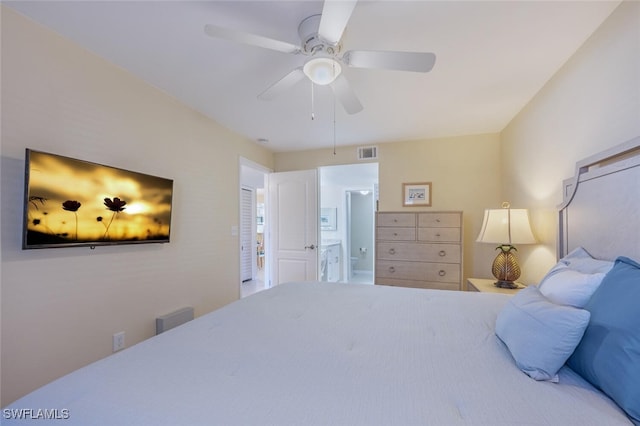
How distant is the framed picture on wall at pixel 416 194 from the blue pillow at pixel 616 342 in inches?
107

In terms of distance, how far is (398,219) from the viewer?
336 centimetres

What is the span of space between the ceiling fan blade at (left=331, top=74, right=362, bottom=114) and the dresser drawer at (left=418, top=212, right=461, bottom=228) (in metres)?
1.79

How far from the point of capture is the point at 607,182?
1.40 metres

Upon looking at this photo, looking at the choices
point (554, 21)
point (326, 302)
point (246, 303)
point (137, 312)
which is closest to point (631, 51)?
point (554, 21)

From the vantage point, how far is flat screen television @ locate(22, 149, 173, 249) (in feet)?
5.05

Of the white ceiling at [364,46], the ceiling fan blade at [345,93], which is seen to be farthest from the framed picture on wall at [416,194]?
the ceiling fan blade at [345,93]

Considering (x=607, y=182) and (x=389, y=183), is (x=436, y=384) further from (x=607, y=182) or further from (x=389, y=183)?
(x=389, y=183)

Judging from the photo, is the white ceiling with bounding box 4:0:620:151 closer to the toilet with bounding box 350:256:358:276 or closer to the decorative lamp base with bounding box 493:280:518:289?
the decorative lamp base with bounding box 493:280:518:289

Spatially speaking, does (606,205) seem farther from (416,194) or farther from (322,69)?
(416,194)

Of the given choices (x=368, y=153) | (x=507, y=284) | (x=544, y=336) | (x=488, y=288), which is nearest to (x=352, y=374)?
(x=544, y=336)

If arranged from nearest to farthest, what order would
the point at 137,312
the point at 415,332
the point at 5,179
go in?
the point at 415,332
the point at 5,179
the point at 137,312

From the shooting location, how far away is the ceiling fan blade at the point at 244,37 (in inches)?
50.7

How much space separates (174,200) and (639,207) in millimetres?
3115

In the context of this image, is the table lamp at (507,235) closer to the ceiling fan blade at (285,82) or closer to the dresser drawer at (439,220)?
the dresser drawer at (439,220)
